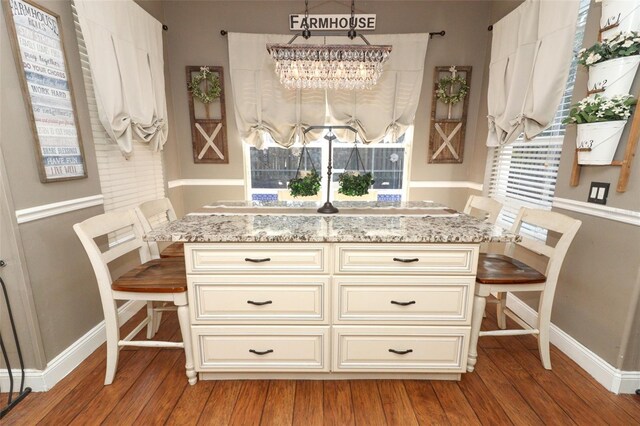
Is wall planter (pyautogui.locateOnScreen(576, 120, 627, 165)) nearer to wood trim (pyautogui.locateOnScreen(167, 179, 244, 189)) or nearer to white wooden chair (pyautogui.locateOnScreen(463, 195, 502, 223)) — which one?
white wooden chair (pyautogui.locateOnScreen(463, 195, 502, 223))

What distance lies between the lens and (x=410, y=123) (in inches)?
130

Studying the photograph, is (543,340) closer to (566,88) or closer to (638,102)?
(638,102)

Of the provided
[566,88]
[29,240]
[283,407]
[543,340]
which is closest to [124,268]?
[29,240]

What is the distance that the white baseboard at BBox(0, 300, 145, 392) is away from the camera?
5.47 ft

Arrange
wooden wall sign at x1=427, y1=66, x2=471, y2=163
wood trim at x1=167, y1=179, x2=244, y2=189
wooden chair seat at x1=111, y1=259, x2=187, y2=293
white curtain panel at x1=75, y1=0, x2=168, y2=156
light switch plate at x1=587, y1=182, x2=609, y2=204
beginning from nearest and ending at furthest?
1. wooden chair seat at x1=111, y1=259, x2=187, y2=293
2. light switch plate at x1=587, y1=182, x2=609, y2=204
3. white curtain panel at x1=75, y1=0, x2=168, y2=156
4. wooden wall sign at x1=427, y1=66, x2=471, y2=163
5. wood trim at x1=167, y1=179, x2=244, y2=189

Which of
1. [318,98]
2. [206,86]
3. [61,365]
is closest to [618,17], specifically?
[318,98]

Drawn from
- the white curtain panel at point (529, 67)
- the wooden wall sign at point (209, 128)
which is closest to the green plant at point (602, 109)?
the white curtain panel at point (529, 67)

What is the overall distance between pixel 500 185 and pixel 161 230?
3.06 meters

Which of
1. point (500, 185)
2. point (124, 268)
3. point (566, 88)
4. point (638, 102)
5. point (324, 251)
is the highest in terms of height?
point (566, 88)

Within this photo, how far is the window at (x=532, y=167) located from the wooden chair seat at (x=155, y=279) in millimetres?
2695

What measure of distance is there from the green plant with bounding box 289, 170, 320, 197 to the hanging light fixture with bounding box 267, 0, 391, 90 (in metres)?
0.92

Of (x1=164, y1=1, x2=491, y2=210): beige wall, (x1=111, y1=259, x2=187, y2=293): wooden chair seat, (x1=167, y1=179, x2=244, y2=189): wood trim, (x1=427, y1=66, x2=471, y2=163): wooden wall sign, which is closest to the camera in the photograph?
(x1=111, y1=259, x2=187, y2=293): wooden chair seat

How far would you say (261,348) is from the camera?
1.67m

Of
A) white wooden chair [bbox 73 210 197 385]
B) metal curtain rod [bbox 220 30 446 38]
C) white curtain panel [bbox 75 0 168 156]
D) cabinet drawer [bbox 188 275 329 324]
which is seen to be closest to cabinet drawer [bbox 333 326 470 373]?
cabinet drawer [bbox 188 275 329 324]
